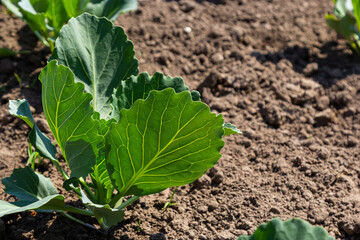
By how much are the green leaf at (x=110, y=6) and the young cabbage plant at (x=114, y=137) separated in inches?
35.4

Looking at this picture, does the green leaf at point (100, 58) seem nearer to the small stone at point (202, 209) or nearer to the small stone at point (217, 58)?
the small stone at point (202, 209)

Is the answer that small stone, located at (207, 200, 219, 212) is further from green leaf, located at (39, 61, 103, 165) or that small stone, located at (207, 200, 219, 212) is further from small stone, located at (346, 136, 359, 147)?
small stone, located at (346, 136, 359, 147)

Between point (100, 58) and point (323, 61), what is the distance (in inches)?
71.6

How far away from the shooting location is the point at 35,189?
1831 mm

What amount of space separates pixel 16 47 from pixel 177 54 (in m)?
1.14

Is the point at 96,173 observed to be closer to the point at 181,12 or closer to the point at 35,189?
the point at 35,189

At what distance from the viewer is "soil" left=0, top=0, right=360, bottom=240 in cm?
210

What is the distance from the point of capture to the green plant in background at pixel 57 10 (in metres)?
2.81

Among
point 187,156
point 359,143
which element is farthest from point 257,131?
point 187,156

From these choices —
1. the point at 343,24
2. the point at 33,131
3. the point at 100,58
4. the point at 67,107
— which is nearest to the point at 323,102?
the point at 343,24

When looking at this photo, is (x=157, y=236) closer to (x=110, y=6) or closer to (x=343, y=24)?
(x=110, y=6)

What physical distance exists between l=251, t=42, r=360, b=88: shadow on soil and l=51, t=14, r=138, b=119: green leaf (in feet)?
4.36

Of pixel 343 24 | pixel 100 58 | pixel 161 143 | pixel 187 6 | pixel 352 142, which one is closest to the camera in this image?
pixel 161 143

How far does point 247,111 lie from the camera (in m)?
2.76
